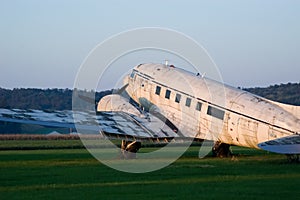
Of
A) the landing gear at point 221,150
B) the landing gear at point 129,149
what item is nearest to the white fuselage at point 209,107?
the landing gear at point 221,150

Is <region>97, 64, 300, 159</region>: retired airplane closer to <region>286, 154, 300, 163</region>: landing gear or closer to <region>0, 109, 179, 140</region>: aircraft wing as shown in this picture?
<region>286, 154, 300, 163</region>: landing gear

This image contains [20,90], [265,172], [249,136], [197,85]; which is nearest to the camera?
[265,172]

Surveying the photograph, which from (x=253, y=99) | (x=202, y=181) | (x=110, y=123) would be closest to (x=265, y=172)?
(x=202, y=181)

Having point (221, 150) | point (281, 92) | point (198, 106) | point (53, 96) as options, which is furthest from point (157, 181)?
point (281, 92)

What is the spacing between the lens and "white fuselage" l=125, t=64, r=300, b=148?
1391 inches

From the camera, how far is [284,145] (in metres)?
32.1

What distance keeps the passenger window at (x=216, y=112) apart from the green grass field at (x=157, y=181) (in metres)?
2.82

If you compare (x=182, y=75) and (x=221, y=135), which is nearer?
(x=221, y=135)

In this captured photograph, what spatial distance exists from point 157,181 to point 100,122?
10.6 meters

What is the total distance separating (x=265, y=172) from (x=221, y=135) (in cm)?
794

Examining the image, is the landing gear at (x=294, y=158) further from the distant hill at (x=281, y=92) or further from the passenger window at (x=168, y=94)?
the distant hill at (x=281, y=92)

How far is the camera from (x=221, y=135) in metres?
38.7

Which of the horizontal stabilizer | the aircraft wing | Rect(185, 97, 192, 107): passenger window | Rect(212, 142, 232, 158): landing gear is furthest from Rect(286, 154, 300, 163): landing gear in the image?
Rect(185, 97, 192, 107): passenger window

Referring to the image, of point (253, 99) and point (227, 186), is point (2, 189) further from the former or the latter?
point (253, 99)
